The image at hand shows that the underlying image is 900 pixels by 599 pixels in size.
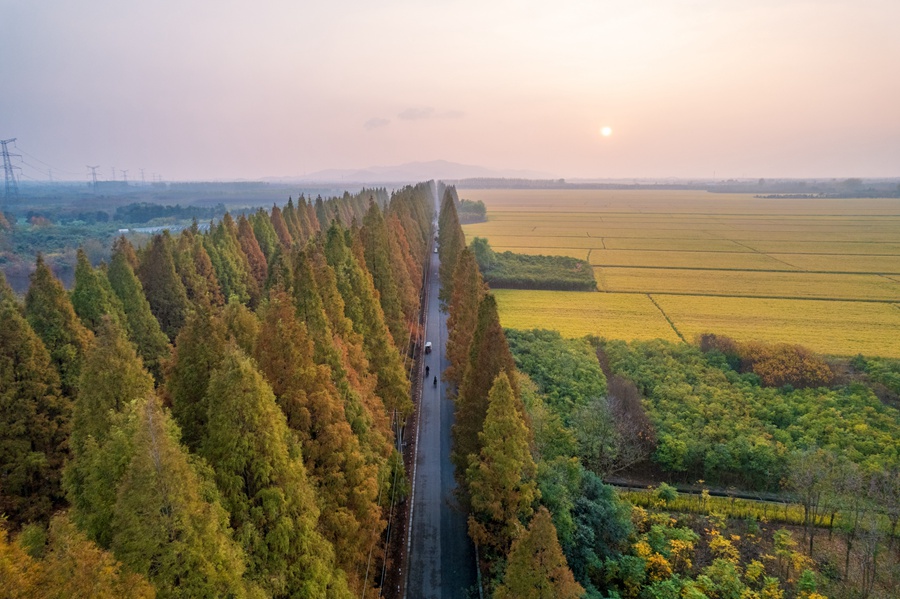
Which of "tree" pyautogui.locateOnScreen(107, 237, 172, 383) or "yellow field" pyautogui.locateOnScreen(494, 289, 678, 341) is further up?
"tree" pyautogui.locateOnScreen(107, 237, 172, 383)

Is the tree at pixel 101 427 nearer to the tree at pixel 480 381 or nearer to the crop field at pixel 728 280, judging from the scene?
the tree at pixel 480 381

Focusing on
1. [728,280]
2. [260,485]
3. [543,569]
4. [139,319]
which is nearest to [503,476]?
[543,569]

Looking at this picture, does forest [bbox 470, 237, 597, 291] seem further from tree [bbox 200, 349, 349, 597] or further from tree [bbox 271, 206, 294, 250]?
tree [bbox 200, 349, 349, 597]

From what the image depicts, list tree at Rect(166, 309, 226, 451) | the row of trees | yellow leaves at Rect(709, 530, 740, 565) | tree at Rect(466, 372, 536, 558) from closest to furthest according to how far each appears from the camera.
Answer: the row of trees → tree at Rect(166, 309, 226, 451) → tree at Rect(466, 372, 536, 558) → yellow leaves at Rect(709, 530, 740, 565)

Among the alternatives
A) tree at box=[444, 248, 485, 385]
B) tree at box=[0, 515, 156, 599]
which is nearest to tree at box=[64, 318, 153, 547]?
tree at box=[0, 515, 156, 599]

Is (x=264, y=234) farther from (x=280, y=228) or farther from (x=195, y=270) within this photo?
(x=195, y=270)

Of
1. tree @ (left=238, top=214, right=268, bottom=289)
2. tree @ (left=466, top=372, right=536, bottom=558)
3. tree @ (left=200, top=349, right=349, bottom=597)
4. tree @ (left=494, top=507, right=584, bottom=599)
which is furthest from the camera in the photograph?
tree @ (left=238, top=214, right=268, bottom=289)
